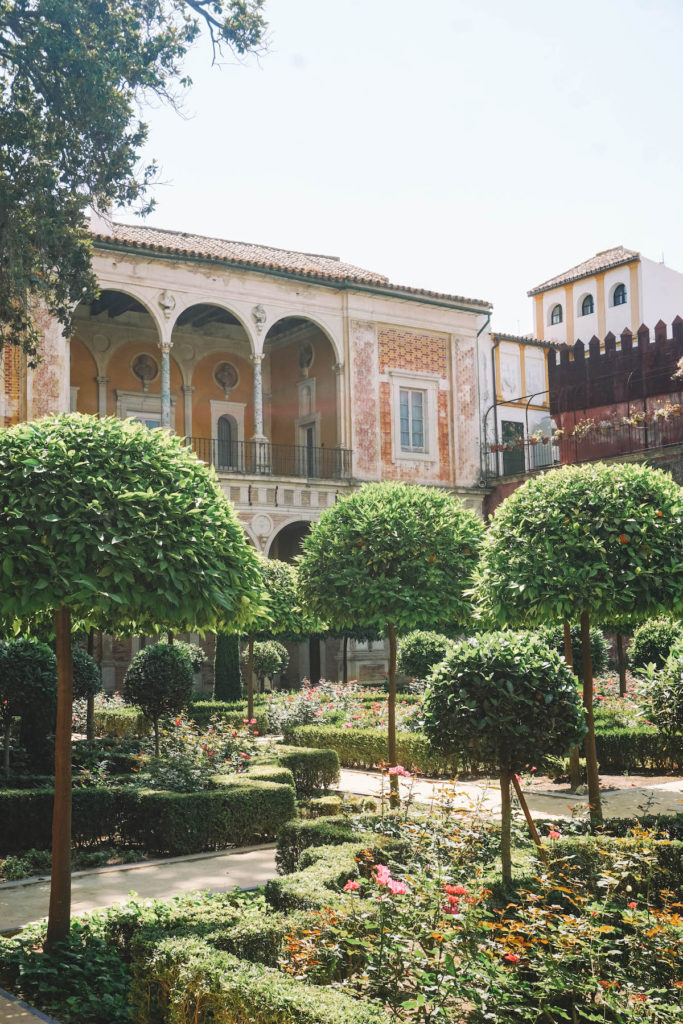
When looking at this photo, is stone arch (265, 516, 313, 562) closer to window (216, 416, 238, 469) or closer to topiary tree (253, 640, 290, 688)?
window (216, 416, 238, 469)

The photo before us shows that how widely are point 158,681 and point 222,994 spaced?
810 centimetres

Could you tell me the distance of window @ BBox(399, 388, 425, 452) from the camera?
24453 mm

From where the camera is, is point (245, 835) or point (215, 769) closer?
point (245, 835)

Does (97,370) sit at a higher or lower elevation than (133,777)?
higher

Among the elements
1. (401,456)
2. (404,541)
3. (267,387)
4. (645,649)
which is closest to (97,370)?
(267,387)

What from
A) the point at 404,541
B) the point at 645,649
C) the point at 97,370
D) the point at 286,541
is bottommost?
the point at 645,649

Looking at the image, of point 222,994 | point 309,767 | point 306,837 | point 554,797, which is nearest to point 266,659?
point 309,767

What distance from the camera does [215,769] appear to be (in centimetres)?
1016

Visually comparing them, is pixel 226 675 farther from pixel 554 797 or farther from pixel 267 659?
pixel 554 797

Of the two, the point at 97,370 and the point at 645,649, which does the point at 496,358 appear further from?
the point at 645,649

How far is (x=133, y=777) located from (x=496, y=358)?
22.1m

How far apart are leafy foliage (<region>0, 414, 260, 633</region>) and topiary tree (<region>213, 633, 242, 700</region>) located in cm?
1324

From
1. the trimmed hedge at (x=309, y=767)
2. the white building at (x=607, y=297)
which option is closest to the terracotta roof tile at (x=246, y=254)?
the white building at (x=607, y=297)

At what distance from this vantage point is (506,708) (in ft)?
18.8
